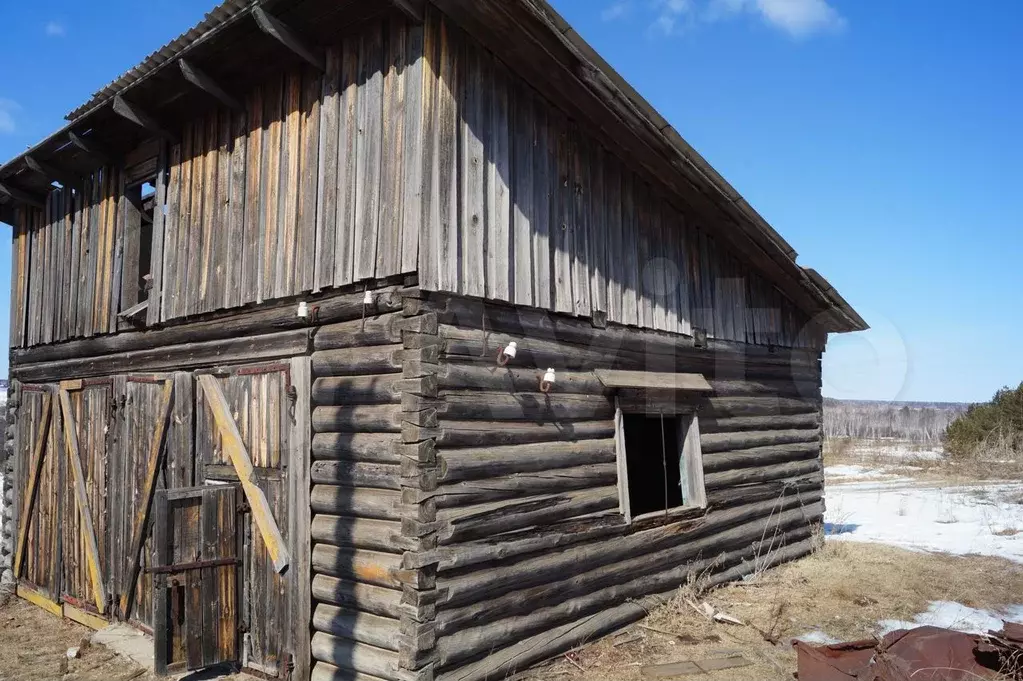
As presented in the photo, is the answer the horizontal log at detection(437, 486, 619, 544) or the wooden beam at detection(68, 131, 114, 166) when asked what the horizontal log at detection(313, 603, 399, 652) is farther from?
the wooden beam at detection(68, 131, 114, 166)

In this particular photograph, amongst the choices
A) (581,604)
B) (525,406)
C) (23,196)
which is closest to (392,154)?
(525,406)

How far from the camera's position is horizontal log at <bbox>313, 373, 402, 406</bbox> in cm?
602

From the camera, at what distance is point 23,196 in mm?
11016

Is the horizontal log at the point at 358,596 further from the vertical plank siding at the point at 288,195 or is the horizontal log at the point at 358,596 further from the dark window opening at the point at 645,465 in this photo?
the dark window opening at the point at 645,465

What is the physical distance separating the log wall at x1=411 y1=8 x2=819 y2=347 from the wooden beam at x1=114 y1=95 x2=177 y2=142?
4.10 m

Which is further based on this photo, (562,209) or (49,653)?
(49,653)

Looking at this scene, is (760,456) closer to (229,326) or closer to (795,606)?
(795,606)

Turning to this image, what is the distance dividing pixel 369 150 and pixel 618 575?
5.21 metres

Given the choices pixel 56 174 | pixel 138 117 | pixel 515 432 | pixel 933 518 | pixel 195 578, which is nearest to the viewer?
pixel 195 578

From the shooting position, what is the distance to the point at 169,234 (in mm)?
8500

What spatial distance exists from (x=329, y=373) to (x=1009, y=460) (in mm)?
27094

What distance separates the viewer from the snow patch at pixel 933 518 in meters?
12.8

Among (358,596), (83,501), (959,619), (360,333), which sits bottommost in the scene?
(959,619)

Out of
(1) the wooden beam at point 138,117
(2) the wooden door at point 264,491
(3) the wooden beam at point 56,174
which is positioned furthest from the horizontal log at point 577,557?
(3) the wooden beam at point 56,174
